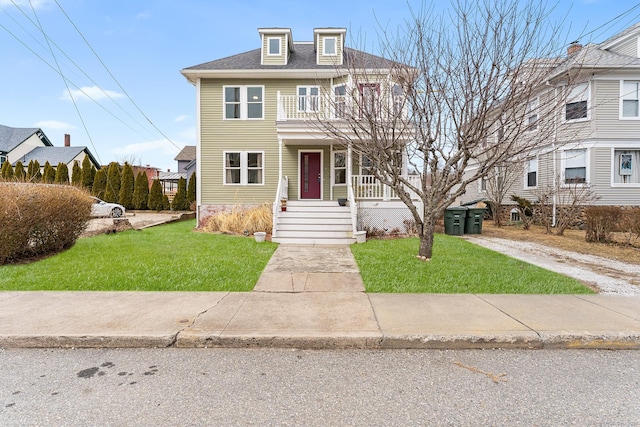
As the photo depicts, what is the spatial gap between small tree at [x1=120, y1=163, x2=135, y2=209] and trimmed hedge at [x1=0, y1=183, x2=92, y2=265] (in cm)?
1625

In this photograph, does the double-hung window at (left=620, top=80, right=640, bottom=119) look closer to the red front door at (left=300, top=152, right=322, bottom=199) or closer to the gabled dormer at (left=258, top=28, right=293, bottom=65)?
the red front door at (left=300, top=152, right=322, bottom=199)

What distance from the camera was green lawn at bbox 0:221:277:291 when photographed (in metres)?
5.43

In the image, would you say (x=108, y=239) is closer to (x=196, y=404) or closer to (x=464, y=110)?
(x=196, y=404)

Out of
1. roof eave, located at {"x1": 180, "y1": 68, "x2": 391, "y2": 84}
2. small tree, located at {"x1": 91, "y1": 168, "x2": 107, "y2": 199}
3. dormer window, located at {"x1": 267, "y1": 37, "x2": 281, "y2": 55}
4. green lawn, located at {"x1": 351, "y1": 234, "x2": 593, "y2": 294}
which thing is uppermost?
dormer window, located at {"x1": 267, "y1": 37, "x2": 281, "y2": 55}

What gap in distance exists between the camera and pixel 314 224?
1091 centimetres

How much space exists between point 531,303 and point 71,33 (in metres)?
16.9

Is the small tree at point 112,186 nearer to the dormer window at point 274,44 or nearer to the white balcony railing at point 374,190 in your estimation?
the dormer window at point 274,44

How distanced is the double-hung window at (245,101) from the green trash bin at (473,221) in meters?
9.46

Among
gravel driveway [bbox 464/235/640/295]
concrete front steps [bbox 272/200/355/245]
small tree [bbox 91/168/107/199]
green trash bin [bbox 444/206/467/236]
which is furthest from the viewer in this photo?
small tree [bbox 91/168/107/199]

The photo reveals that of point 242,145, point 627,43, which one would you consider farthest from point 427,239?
point 627,43

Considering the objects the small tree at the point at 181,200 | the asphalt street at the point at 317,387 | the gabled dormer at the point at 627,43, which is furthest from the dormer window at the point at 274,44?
the gabled dormer at the point at 627,43

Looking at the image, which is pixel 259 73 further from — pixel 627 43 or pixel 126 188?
pixel 627 43

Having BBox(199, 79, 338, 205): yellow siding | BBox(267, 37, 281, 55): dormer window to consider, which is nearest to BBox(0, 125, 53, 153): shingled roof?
BBox(199, 79, 338, 205): yellow siding

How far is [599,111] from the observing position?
1442 centimetres
